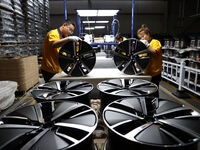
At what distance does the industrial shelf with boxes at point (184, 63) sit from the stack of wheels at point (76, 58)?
2938mm

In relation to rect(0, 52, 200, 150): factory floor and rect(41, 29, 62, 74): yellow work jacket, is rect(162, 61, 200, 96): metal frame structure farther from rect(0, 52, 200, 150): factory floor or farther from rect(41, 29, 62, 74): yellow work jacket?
rect(41, 29, 62, 74): yellow work jacket

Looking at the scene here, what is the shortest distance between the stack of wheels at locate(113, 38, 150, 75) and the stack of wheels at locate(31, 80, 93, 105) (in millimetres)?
657

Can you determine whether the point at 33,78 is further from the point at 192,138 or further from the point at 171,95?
the point at 192,138

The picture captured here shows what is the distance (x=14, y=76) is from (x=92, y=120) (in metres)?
3.76

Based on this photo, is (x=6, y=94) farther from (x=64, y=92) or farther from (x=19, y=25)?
(x=19, y=25)

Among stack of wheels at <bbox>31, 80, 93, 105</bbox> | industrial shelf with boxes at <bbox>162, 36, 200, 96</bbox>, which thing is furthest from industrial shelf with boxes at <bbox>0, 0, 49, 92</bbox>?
industrial shelf with boxes at <bbox>162, 36, 200, 96</bbox>

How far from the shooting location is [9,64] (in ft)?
12.2

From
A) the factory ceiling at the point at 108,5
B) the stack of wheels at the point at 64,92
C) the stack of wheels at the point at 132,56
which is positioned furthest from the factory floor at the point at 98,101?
the factory ceiling at the point at 108,5

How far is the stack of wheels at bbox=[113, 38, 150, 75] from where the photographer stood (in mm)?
1658

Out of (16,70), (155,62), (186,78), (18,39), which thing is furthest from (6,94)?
(186,78)

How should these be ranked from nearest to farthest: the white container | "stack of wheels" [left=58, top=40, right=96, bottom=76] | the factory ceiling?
"stack of wheels" [left=58, top=40, right=96, bottom=76] → the white container → the factory ceiling

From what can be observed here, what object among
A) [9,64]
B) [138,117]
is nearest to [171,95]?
[138,117]

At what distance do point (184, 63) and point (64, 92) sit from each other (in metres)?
3.63

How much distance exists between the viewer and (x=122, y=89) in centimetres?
121
